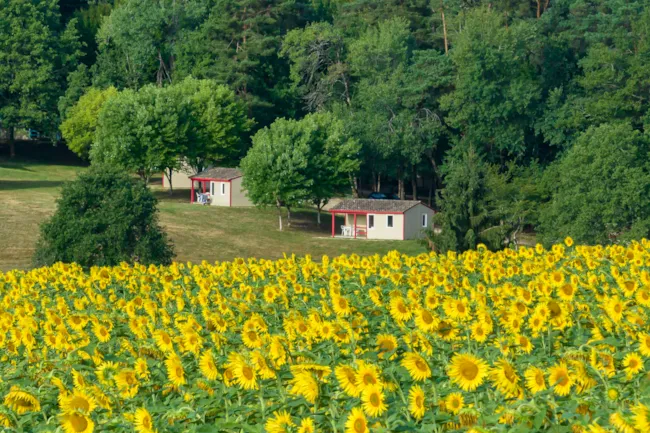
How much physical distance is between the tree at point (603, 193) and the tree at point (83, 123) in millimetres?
37588

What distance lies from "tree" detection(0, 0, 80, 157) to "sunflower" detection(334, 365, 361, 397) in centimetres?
8579

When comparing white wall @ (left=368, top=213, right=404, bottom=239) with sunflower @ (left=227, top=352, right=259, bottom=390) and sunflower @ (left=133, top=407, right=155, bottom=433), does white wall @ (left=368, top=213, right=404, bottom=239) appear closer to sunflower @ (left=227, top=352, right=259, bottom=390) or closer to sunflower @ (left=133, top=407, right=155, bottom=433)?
sunflower @ (left=227, top=352, right=259, bottom=390)

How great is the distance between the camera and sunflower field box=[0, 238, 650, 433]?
5977mm

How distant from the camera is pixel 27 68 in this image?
89.8 metres

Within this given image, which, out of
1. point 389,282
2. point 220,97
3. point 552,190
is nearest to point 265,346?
point 389,282

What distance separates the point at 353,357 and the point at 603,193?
54.5 meters

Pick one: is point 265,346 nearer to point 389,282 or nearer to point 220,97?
point 389,282

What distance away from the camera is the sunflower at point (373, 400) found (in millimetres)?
5762

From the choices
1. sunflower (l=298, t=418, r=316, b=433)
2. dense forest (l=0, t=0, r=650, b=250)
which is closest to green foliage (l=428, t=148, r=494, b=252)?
dense forest (l=0, t=0, r=650, b=250)

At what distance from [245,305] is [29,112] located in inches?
3226

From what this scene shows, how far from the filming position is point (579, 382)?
616cm

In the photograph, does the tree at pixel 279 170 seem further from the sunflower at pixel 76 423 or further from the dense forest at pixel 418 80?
the sunflower at pixel 76 423

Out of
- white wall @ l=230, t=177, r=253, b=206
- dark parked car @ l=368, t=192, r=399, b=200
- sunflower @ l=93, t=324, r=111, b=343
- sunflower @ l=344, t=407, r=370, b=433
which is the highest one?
sunflower @ l=344, t=407, r=370, b=433

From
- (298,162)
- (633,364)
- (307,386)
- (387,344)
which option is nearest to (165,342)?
(387,344)
